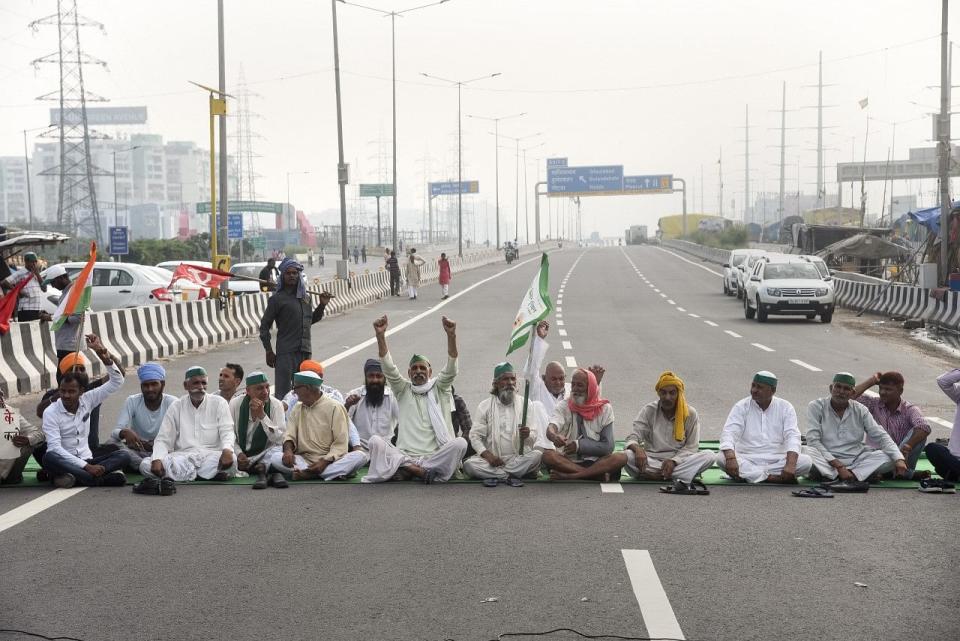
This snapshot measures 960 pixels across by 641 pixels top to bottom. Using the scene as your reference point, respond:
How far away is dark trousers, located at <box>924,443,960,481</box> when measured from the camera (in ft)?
30.4

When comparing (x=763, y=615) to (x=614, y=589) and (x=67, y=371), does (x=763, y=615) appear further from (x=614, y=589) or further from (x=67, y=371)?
(x=67, y=371)

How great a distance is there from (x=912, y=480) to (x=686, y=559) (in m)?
3.44

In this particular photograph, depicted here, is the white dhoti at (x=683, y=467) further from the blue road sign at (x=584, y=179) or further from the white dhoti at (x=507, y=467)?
the blue road sign at (x=584, y=179)

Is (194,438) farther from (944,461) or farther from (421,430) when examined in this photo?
(944,461)

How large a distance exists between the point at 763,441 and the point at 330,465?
3566mm

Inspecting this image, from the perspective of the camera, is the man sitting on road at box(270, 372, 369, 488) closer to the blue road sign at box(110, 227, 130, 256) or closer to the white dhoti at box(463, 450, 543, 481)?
the white dhoti at box(463, 450, 543, 481)

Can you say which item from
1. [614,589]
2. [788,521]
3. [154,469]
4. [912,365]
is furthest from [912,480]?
[912,365]

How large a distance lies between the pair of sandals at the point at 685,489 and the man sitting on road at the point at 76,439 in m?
4.34

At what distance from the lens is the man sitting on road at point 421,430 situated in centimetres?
959

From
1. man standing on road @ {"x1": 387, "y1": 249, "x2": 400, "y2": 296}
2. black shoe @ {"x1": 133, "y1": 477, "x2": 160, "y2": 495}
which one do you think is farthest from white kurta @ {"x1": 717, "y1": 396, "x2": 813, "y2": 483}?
man standing on road @ {"x1": 387, "y1": 249, "x2": 400, "y2": 296}

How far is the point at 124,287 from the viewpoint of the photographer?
2530 centimetres

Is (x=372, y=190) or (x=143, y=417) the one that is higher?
(x=372, y=190)

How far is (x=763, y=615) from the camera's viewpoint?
18.9 feet

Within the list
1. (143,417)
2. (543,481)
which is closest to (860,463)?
(543,481)
